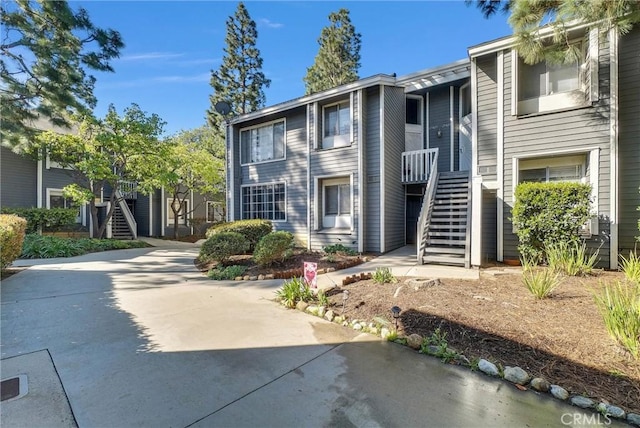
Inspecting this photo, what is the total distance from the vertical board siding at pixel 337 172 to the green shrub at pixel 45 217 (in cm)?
1249

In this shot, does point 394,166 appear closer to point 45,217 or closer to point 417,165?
point 417,165

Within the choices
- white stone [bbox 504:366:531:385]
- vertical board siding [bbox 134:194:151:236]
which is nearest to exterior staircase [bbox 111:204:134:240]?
vertical board siding [bbox 134:194:151:236]

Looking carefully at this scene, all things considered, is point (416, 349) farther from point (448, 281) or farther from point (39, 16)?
point (39, 16)

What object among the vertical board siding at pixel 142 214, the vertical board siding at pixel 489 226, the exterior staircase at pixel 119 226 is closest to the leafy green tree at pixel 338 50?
the vertical board siding at pixel 142 214

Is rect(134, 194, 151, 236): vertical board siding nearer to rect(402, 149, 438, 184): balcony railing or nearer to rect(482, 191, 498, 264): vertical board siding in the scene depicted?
rect(402, 149, 438, 184): balcony railing

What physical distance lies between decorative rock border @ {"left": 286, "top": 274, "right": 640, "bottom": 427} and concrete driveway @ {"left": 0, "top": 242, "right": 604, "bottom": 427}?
10 cm

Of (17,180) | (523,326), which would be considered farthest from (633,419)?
(17,180)

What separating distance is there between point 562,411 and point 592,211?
21.8 ft

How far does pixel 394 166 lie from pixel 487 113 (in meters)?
3.61

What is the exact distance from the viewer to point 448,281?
575 centimetres

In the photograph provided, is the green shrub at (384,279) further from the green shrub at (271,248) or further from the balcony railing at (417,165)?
the balcony railing at (417,165)

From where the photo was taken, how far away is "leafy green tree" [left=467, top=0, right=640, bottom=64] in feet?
14.5

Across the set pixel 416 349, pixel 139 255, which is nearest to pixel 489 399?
pixel 416 349

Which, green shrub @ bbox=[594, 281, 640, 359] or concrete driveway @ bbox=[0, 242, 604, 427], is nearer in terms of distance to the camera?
concrete driveway @ bbox=[0, 242, 604, 427]
